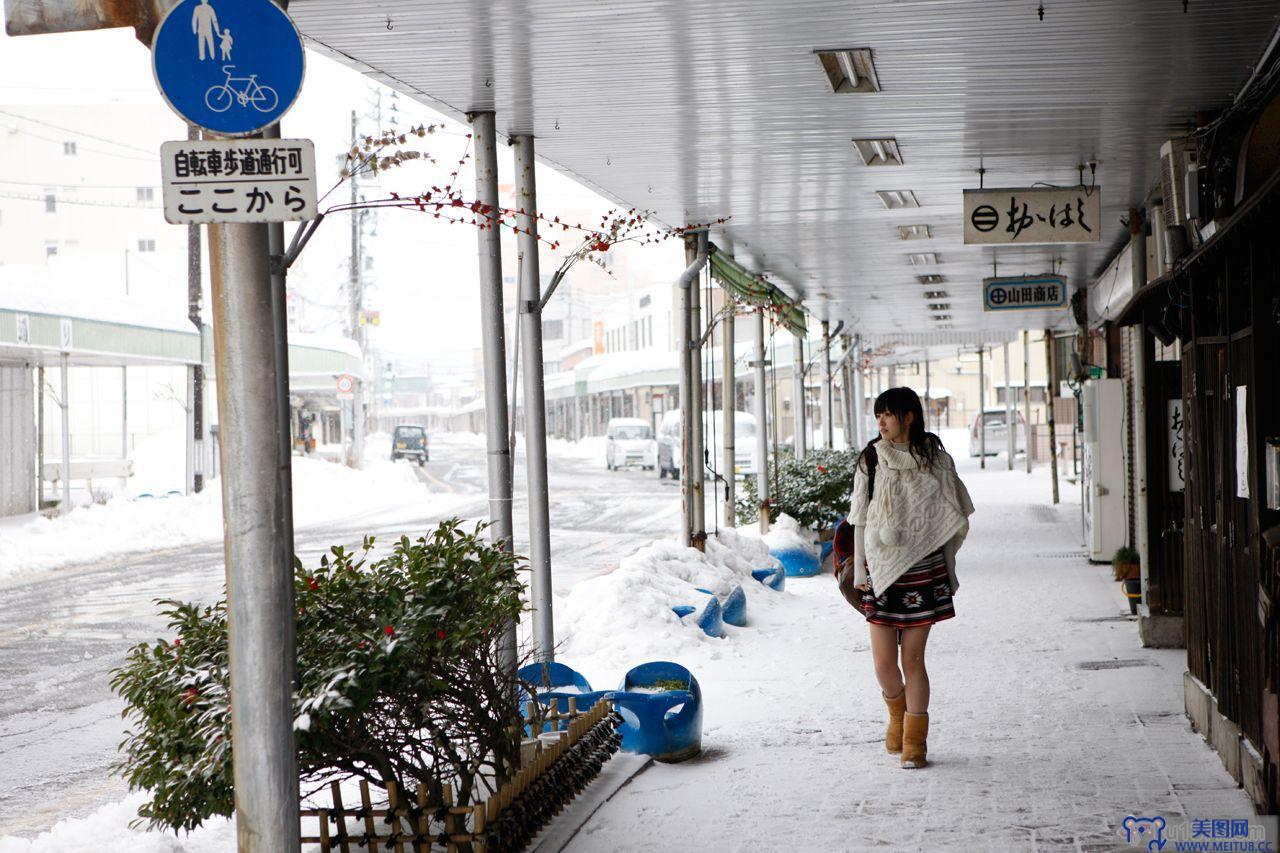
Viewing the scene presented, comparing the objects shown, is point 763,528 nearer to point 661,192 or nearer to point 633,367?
point 661,192

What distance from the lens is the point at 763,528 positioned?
16812 millimetres

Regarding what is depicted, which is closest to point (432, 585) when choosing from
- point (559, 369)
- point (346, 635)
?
point (346, 635)

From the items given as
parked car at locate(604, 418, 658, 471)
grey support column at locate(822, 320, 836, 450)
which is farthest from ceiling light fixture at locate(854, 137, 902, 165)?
parked car at locate(604, 418, 658, 471)

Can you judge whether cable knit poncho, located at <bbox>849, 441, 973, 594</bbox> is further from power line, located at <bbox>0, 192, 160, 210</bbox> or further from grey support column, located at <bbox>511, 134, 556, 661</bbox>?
power line, located at <bbox>0, 192, 160, 210</bbox>

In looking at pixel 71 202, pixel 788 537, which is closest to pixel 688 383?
pixel 788 537

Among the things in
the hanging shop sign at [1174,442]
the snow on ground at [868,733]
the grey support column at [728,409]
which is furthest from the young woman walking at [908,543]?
the grey support column at [728,409]

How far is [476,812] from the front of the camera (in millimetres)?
4684

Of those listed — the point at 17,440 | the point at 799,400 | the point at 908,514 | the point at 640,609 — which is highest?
the point at 799,400

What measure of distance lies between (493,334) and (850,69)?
2.54 meters

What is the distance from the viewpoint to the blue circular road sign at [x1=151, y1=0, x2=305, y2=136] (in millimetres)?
3773

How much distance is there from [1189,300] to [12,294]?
19.0 metres

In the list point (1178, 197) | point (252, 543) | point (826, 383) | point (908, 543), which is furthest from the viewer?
point (826, 383)

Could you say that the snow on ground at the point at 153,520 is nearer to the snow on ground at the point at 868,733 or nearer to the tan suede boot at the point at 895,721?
the snow on ground at the point at 868,733

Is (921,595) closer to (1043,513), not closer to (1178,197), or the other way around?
(1178,197)
